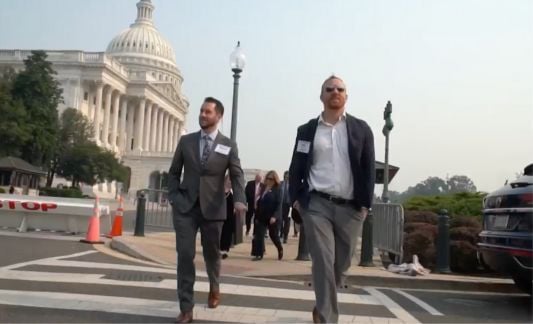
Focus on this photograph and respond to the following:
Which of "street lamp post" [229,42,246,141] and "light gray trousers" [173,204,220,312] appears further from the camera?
"street lamp post" [229,42,246,141]

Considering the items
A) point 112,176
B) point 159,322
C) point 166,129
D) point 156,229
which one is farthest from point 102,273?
point 166,129

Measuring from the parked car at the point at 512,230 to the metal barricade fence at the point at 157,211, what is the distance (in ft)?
44.7

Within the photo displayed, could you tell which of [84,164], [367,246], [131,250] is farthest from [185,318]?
[84,164]

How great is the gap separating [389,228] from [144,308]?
6375mm

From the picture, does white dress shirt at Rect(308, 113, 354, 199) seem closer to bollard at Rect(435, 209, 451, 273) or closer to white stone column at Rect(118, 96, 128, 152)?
bollard at Rect(435, 209, 451, 273)

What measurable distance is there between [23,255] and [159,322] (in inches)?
220

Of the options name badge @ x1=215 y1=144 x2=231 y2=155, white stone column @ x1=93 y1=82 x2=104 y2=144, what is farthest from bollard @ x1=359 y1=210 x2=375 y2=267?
white stone column @ x1=93 y1=82 x2=104 y2=144

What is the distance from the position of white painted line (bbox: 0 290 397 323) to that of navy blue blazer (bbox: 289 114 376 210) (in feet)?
4.47

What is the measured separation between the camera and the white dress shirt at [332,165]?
519 cm

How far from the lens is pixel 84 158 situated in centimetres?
7388

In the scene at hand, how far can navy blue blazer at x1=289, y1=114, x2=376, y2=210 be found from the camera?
17.0ft

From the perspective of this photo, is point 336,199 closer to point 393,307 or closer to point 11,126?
point 393,307

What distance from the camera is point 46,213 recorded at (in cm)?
1584

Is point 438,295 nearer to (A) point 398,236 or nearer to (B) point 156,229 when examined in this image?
(A) point 398,236
